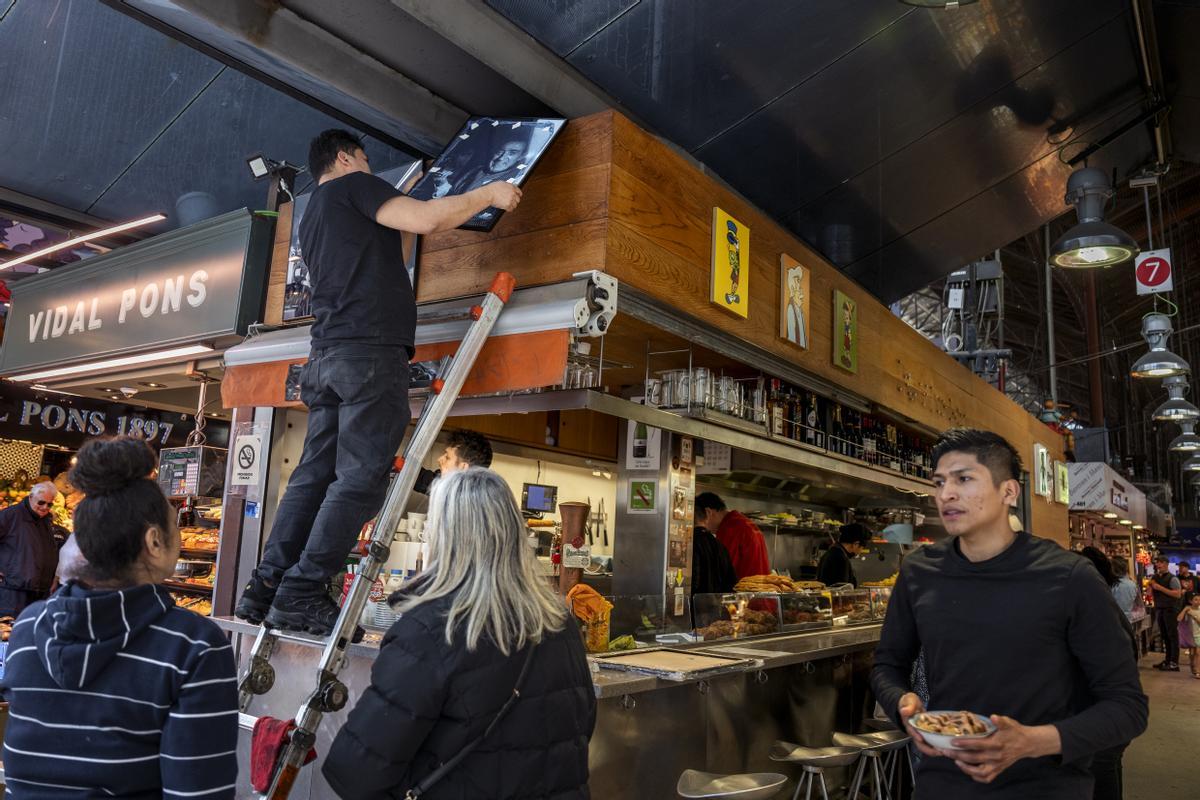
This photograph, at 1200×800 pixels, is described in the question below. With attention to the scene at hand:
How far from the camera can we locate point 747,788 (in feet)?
9.78

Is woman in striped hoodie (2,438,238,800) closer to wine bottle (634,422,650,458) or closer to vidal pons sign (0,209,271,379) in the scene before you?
vidal pons sign (0,209,271,379)

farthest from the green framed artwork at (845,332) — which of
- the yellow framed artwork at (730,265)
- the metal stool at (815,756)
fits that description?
the metal stool at (815,756)

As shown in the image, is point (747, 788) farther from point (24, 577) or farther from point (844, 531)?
point (24, 577)

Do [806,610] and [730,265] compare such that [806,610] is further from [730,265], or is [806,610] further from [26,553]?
[26,553]

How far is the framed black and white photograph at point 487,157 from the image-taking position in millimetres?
3471

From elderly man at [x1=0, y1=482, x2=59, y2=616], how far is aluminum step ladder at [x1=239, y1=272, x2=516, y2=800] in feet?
17.1

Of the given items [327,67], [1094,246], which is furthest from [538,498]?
[1094,246]

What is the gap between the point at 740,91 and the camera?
5.02m

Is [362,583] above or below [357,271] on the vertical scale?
below

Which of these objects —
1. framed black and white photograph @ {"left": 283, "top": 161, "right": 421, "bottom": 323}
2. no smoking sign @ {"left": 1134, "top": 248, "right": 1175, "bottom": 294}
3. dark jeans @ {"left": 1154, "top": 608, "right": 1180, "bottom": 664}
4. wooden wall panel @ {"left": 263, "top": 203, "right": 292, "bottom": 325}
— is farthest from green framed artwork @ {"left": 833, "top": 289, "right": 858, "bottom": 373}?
dark jeans @ {"left": 1154, "top": 608, "right": 1180, "bottom": 664}

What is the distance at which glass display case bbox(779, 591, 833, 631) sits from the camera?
A: 5133mm

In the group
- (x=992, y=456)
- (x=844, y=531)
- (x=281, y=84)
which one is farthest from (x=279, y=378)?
(x=844, y=531)

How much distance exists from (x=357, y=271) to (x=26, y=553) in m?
5.68

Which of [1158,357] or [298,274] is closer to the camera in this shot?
[298,274]
